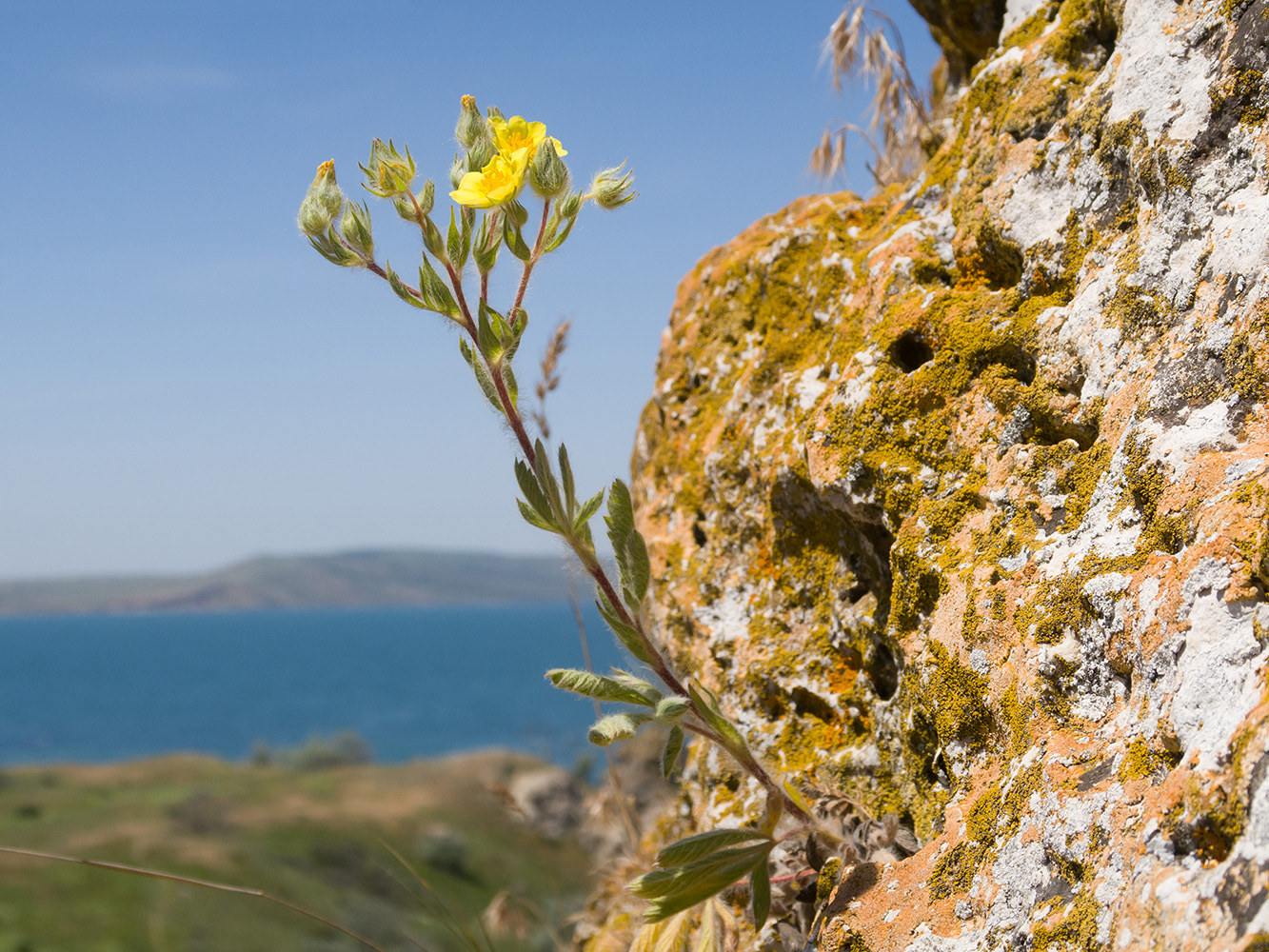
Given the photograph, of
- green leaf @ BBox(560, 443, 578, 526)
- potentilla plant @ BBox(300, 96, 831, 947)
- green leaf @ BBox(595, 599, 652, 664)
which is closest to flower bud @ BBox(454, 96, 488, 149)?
potentilla plant @ BBox(300, 96, 831, 947)

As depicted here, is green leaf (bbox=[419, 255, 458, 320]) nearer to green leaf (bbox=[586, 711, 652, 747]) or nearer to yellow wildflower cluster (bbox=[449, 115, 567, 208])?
yellow wildflower cluster (bbox=[449, 115, 567, 208])

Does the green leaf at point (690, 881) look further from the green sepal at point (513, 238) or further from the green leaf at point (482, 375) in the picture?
the green sepal at point (513, 238)

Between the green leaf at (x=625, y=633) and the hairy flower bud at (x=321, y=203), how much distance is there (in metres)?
1.07

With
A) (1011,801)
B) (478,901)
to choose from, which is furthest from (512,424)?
(478,901)

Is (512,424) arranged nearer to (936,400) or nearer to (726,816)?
(936,400)

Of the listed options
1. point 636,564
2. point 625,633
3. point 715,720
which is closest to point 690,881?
point 715,720

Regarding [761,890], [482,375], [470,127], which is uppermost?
[470,127]

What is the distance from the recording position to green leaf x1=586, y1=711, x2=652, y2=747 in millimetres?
1868

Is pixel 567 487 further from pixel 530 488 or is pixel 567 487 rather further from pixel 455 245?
pixel 455 245

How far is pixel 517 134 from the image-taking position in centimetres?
210

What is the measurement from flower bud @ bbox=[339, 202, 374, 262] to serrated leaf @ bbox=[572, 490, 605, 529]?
2.53 feet

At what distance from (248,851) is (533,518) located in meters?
25.7

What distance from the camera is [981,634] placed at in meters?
2.00

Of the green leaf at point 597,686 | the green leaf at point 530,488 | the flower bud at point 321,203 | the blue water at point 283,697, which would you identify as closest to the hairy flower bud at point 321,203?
the flower bud at point 321,203
